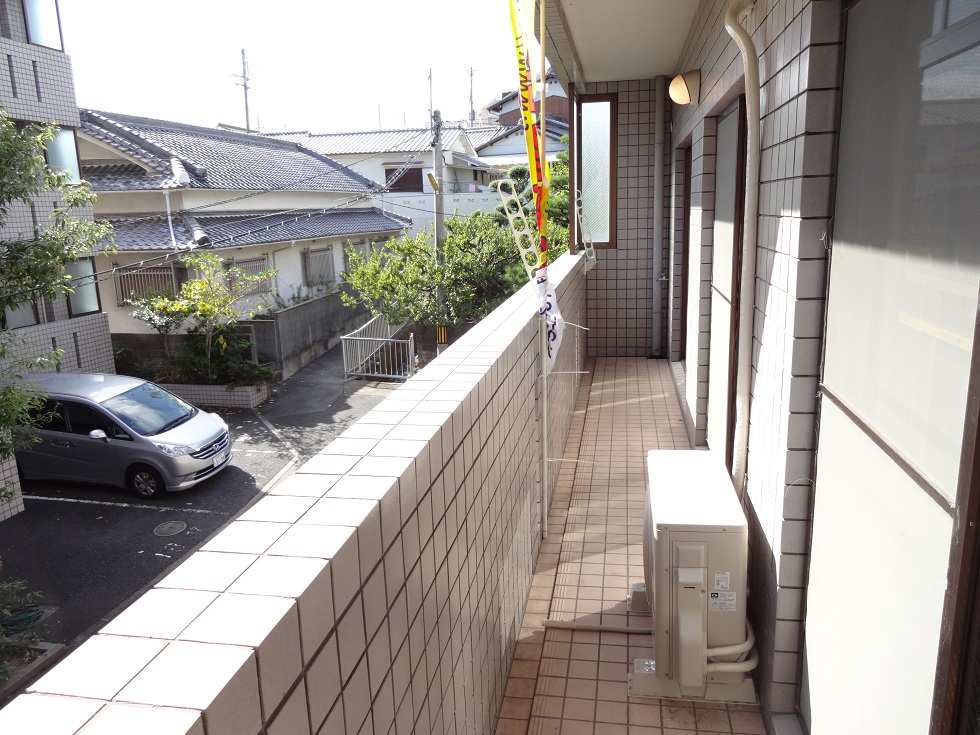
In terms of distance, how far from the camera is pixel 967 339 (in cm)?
146

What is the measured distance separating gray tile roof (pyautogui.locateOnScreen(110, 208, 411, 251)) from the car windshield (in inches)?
220

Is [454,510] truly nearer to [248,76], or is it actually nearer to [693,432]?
[693,432]

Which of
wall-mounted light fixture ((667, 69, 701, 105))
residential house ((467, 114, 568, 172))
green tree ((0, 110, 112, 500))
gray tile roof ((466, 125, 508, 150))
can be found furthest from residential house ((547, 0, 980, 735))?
gray tile roof ((466, 125, 508, 150))

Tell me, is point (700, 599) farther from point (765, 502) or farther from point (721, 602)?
point (765, 502)

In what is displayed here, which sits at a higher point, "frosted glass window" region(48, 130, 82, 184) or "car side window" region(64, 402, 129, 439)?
"frosted glass window" region(48, 130, 82, 184)

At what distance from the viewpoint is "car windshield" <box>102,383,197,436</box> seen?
951 centimetres

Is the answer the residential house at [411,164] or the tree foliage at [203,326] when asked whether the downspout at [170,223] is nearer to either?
the tree foliage at [203,326]

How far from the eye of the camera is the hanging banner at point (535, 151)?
3.51 meters

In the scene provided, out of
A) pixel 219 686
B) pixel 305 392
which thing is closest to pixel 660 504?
pixel 219 686

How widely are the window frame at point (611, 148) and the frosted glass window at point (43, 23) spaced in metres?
9.30

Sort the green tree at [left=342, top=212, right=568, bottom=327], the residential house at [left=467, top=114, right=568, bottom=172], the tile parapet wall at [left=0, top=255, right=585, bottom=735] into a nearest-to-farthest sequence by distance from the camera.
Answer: the tile parapet wall at [left=0, top=255, right=585, bottom=735], the green tree at [left=342, top=212, right=568, bottom=327], the residential house at [left=467, top=114, right=568, bottom=172]

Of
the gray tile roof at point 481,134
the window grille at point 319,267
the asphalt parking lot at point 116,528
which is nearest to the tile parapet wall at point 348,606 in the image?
the asphalt parking lot at point 116,528

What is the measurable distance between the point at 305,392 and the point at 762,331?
12506 mm

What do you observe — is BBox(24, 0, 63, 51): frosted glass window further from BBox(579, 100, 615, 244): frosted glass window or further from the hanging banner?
the hanging banner
